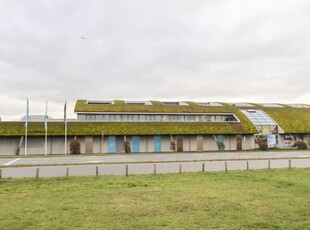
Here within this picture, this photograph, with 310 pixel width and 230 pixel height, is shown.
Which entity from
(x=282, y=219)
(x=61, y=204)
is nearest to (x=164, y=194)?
(x=61, y=204)

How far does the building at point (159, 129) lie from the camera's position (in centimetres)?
4497

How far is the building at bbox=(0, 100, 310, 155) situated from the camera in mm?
44969

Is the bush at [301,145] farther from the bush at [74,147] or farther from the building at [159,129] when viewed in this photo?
the bush at [74,147]

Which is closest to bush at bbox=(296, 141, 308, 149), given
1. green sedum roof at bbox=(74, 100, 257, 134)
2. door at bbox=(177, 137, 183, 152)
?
green sedum roof at bbox=(74, 100, 257, 134)

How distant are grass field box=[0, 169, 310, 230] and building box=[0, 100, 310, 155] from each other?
2831cm

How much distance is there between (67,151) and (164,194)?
113ft

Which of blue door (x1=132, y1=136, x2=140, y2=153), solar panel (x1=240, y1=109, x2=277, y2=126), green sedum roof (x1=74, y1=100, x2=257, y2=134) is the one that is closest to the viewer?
blue door (x1=132, y1=136, x2=140, y2=153)

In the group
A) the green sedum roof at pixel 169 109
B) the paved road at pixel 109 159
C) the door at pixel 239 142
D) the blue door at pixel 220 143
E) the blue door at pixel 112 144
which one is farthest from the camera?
the door at pixel 239 142

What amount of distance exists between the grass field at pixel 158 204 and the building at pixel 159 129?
28312 millimetres

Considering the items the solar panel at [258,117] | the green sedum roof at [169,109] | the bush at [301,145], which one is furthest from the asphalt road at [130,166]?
the solar panel at [258,117]

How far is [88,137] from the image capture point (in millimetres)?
45750

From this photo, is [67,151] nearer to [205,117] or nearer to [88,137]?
[88,137]

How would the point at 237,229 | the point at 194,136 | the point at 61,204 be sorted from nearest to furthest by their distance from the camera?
the point at 237,229 < the point at 61,204 < the point at 194,136

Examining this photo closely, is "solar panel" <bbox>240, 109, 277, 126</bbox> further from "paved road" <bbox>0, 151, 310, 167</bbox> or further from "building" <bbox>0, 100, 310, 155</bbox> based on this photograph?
"paved road" <bbox>0, 151, 310, 167</bbox>
